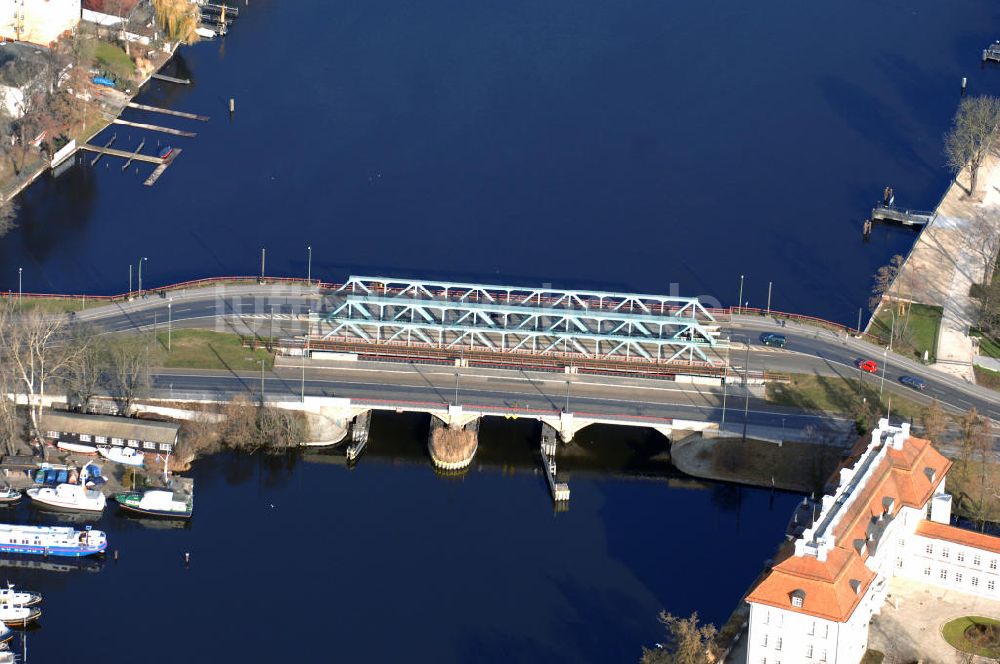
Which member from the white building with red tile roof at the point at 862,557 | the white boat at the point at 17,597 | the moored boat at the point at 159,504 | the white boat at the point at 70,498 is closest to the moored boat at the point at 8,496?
the white boat at the point at 70,498

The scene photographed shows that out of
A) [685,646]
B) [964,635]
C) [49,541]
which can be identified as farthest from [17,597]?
[964,635]

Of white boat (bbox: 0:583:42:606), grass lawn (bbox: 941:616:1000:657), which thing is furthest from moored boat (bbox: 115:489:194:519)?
grass lawn (bbox: 941:616:1000:657)

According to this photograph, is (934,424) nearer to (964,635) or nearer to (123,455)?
(964,635)

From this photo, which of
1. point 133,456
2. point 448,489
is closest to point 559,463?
point 448,489

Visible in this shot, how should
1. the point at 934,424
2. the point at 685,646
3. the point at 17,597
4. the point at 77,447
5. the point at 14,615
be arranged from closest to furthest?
1. the point at 685,646
2. the point at 14,615
3. the point at 17,597
4. the point at 934,424
5. the point at 77,447

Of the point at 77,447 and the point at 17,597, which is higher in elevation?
the point at 77,447

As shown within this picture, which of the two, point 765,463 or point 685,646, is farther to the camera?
point 765,463
